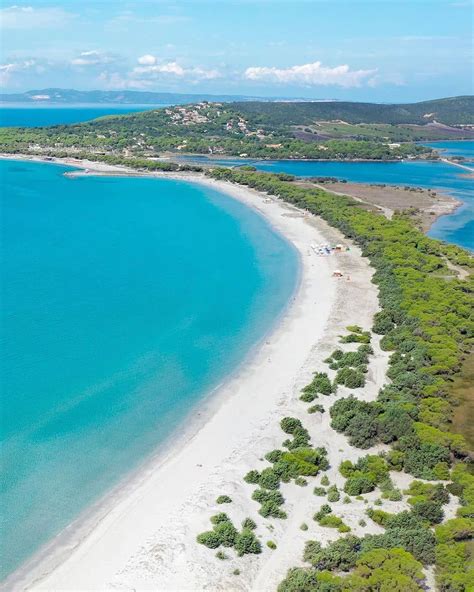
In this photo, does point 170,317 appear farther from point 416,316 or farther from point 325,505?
point 325,505

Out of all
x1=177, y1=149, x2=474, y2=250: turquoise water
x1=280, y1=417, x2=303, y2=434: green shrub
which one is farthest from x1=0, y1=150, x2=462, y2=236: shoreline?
x1=280, y1=417, x2=303, y2=434: green shrub

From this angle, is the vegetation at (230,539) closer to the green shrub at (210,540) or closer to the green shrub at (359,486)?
the green shrub at (210,540)

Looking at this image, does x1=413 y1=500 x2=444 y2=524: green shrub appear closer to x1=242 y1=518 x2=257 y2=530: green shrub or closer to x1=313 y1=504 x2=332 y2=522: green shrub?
x1=313 y1=504 x2=332 y2=522: green shrub

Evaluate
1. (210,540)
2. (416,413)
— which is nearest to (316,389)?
(416,413)

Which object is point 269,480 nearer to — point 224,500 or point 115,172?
point 224,500

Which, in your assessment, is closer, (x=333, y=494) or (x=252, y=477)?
(x=333, y=494)

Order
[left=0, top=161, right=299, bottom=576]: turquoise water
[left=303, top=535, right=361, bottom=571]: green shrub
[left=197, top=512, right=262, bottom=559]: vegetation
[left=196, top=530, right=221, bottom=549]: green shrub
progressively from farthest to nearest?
[left=0, top=161, right=299, bottom=576]: turquoise water, [left=196, top=530, right=221, bottom=549]: green shrub, [left=197, top=512, right=262, bottom=559]: vegetation, [left=303, top=535, right=361, bottom=571]: green shrub

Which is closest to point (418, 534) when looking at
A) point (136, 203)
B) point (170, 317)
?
point (170, 317)

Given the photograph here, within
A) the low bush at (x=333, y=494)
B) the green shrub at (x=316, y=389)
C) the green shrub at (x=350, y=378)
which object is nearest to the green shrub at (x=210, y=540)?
the low bush at (x=333, y=494)
